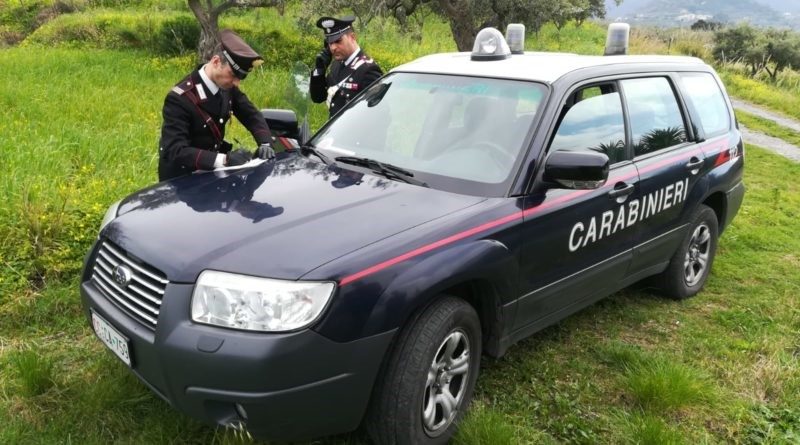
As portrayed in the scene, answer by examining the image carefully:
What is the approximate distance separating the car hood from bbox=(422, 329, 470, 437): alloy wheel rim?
551 mm

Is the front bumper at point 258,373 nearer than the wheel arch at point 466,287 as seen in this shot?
Yes

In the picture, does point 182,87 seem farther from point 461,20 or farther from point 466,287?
point 461,20

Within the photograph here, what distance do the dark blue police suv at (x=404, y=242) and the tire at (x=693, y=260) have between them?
16 cm

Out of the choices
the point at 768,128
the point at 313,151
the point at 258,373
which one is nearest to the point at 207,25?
the point at 313,151

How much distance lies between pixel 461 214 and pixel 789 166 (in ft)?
30.3

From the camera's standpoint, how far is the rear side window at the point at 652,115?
3.65 metres

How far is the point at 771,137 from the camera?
12.9 metres

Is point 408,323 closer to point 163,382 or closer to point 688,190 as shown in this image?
point 163,382

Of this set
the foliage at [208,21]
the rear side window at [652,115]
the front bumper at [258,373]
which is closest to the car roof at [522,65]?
the rear side window at [652,115]

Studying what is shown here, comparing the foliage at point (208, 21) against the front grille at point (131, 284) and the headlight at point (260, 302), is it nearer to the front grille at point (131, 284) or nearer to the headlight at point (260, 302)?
the front grille at point (131, 284)

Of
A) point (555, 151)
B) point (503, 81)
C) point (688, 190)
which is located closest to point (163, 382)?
point (555, 151)

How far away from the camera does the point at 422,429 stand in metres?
2.53

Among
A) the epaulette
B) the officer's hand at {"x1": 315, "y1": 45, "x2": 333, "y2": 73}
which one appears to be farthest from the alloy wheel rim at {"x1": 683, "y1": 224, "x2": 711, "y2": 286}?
the epaulette

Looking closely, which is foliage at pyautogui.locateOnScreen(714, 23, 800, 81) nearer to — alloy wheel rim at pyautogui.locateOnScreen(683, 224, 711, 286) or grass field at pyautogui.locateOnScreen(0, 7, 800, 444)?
alloy wheel rim at pyautogui.locateOnScreen(683, 224, 711, 286)
